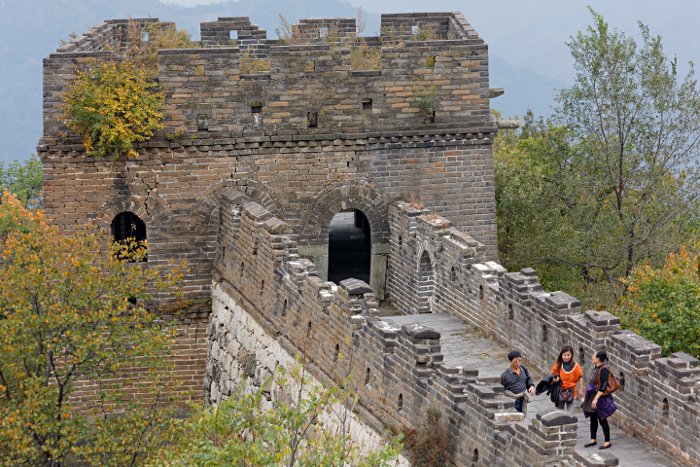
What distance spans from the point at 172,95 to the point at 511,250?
11691 mm

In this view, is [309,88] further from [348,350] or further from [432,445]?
[432,445]

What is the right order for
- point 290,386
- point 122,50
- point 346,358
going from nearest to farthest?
point 346,358 < point 290,386 < point 122,50

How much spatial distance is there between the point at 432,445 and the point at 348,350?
9.98ft

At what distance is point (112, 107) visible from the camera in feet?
66.3

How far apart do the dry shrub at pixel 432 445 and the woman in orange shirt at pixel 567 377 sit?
1.73 m

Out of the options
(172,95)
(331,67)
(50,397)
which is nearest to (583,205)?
(331,67)

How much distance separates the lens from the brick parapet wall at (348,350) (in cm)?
1117

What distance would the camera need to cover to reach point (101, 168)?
20.9 meters

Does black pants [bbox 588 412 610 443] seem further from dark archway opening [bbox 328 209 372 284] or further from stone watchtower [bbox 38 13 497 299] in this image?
dark archway opening [bbox 328 209 372 284]

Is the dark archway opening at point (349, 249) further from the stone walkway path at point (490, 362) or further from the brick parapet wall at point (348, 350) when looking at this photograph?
the stone walkway path at point (490, 362)

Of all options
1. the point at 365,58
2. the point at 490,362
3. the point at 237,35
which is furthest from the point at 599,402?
the point at 237,35

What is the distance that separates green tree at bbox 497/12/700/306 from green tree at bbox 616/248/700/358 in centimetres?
708

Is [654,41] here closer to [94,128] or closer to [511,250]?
[511,250]

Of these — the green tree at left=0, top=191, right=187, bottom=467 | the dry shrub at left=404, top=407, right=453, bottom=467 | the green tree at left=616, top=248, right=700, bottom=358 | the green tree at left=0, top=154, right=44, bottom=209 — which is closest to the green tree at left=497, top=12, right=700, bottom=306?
the green tree at left=616, top=248, right=700, bottom=358
